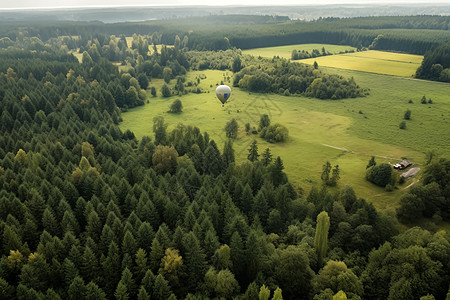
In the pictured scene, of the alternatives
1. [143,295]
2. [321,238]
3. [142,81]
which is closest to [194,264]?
[143,295]

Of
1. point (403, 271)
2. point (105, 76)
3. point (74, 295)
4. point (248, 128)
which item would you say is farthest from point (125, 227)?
point (105, 76)

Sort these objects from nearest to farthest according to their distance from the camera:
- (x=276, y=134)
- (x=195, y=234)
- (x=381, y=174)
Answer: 1. (x=195, y=234)
2. (x=381, y=174)
3. (x=276, y=134)

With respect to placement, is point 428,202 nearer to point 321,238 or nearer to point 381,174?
point 381,174

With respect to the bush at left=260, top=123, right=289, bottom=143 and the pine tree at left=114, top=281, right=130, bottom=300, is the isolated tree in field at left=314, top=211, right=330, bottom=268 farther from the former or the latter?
the bush at left=260, top=123, right=289, bottom=143

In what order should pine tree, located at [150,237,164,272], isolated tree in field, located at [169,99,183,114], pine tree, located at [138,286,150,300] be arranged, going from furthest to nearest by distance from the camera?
isolated tree in field, located at [169,99,183,114], pine tree, located at [150,237,164,272], pine tree, located at [138,286,150,300]

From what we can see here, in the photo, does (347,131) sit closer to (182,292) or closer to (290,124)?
(290,124)

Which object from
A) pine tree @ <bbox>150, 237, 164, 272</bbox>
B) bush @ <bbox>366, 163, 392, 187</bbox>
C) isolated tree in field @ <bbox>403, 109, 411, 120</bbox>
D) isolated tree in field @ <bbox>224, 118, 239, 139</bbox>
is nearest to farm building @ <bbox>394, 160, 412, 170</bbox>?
bush @ <bbox>366, 163, 392, 187</bbox>
